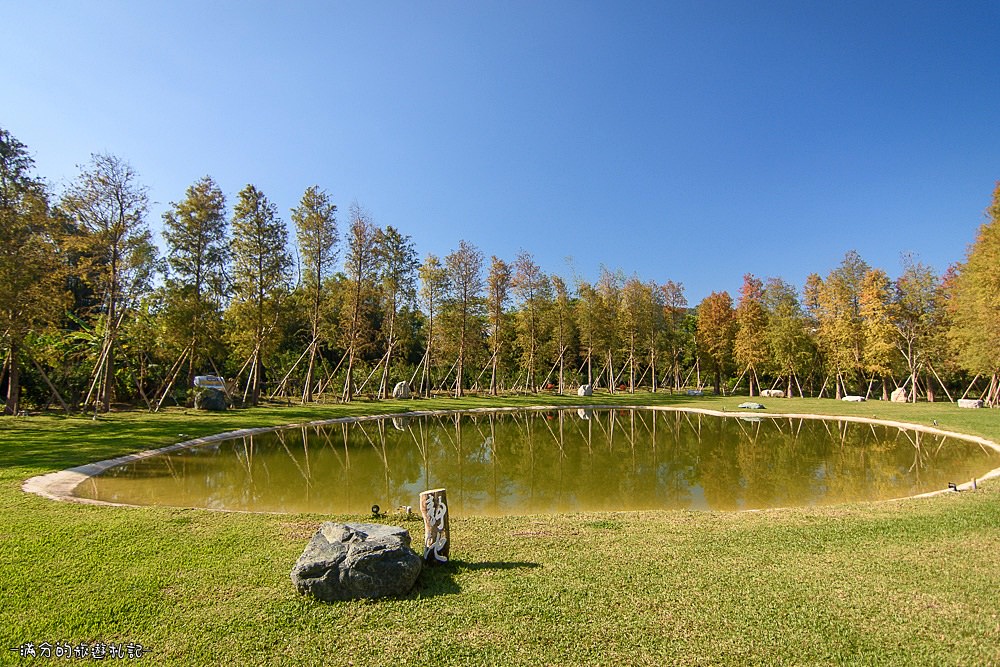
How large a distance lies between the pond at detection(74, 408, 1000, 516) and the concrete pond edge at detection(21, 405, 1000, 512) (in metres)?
0.24

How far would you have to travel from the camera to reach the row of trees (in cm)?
1777

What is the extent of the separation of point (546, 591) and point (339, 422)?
56.3 feet

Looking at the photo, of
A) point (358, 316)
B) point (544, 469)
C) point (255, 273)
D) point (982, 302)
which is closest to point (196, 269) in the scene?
point (255, 273)

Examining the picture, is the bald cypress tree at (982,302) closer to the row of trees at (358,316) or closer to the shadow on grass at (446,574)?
the row of trees at (358,316)

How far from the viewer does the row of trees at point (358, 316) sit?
1777 centimetres

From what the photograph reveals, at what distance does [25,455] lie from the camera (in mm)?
10125

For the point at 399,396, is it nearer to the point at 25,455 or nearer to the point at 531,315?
the point at 531,315

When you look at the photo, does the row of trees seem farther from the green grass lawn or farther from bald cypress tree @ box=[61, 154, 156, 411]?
the green grass lawn

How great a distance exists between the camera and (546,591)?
418cm

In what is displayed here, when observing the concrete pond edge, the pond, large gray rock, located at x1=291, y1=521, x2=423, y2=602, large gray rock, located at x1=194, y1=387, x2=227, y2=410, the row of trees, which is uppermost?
the row of trees

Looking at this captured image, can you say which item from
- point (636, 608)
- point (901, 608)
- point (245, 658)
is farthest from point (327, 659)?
point (901, 608)

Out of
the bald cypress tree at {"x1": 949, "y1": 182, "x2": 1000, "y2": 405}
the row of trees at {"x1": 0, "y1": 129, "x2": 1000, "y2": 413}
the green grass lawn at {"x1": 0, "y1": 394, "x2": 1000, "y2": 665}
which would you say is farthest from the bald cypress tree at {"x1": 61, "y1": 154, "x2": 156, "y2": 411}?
the bald cypress tree at {"x1": 949, "y1": 182, "x2": 1000, "y2": 405}

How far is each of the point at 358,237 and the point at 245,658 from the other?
27.2 meters

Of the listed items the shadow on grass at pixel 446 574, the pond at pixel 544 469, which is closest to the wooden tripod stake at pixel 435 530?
the shadow on grass at pixel 446 574
